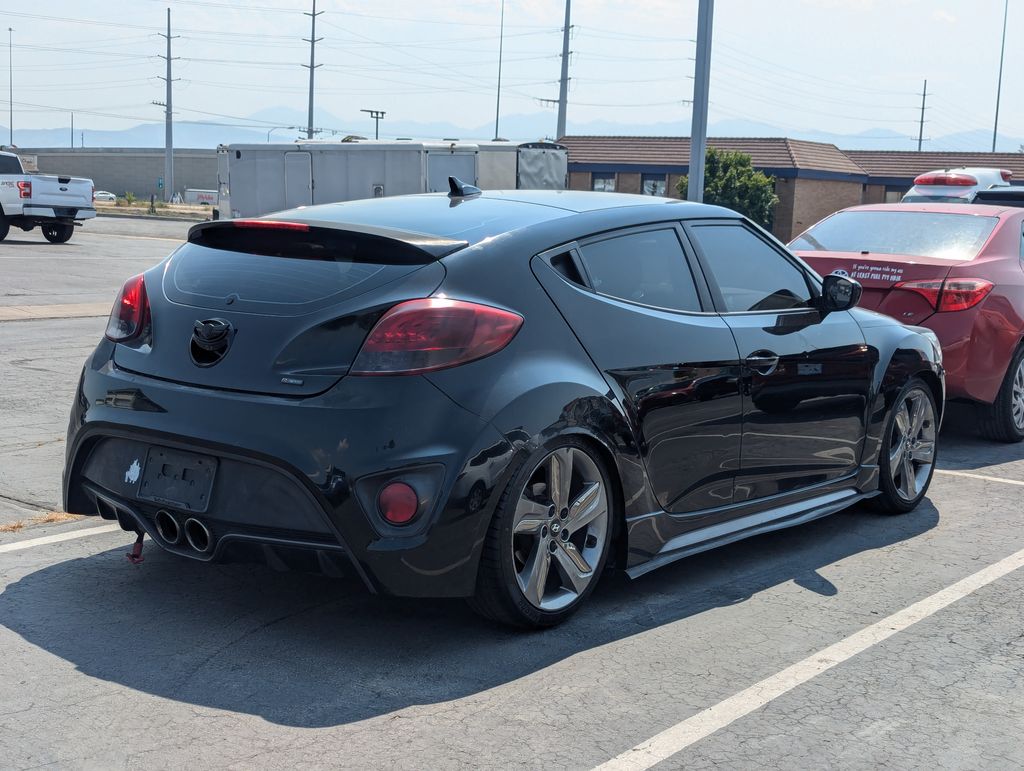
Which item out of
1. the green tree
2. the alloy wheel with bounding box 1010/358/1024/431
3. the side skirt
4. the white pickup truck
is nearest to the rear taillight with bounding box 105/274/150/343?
the side skirt

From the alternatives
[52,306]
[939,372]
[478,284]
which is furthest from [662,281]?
[52,306]

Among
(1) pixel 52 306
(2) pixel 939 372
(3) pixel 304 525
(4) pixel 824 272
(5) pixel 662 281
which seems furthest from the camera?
A: (1) pixel 52 306

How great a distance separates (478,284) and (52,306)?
1199 cm

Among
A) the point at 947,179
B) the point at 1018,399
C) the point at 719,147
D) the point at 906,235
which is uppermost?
the point at 719,147

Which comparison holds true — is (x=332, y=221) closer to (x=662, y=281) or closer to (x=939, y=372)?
(x=662, y=281)

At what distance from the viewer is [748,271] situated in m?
5.60

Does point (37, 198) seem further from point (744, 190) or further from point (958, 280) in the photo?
point (744, 190)

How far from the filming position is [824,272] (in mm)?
8570

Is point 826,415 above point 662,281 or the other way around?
the other way around

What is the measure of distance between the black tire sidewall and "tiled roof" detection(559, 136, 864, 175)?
2230 inches

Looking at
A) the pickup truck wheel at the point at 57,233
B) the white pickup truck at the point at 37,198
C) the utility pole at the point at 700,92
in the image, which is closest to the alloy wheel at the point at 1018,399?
the utility pole at the point at 700,92

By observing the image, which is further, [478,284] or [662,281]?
[662,281]

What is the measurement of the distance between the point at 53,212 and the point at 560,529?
26.6 metres

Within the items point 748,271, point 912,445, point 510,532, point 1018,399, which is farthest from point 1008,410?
point 510,532
